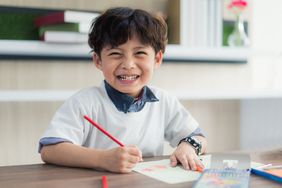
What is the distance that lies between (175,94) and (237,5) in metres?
0.63

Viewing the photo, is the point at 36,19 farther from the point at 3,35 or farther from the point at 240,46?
the point at 240,46

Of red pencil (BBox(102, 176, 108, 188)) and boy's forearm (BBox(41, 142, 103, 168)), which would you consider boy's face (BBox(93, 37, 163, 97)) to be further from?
red pencil (BBox(102, 176, 108, 188))

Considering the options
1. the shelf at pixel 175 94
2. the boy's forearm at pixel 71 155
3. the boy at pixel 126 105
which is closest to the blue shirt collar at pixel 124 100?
the boy at pixel 126 105

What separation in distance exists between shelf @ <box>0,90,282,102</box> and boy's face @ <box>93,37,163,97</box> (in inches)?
22.4

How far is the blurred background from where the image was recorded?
1.75m

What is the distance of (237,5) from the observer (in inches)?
81.9

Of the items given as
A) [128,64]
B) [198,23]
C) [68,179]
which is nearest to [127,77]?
[128,64]

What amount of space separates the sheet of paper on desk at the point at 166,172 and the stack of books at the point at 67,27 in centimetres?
83

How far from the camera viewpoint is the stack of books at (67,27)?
156 centimetres

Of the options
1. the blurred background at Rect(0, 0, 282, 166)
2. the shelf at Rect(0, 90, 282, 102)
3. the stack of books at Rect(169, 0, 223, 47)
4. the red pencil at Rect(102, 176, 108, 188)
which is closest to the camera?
the red pencil at Rect(102, 176, 108, 188)

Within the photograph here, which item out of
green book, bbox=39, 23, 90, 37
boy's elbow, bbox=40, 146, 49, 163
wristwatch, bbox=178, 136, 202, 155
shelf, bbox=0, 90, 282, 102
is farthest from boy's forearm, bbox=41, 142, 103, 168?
green book, bbox=39, 23, 90, 37

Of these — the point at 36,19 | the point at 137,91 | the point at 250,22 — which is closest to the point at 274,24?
the point at 250,22

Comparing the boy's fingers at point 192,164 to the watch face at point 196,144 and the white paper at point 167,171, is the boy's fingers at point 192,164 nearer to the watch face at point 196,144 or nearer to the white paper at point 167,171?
the white paper at point 167,171

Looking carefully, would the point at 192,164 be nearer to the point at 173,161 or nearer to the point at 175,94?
the point at 173,161
